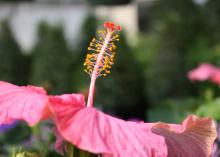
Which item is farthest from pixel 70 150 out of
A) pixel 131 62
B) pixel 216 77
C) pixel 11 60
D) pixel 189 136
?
pixel 11 60

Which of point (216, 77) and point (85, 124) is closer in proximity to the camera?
point (85, 124)

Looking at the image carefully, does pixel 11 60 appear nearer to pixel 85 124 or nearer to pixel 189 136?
pixel 189 136

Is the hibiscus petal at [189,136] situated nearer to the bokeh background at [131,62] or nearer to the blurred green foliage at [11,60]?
the bokeh background at [131,62]

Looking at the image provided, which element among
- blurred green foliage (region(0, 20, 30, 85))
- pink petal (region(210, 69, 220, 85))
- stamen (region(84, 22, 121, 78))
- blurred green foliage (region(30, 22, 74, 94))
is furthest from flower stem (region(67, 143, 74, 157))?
blurred green foliage (region(0, 20, 30, 85))

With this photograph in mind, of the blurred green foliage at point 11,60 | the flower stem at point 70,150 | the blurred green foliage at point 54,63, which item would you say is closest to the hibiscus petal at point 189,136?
the flower stem at point 70,150

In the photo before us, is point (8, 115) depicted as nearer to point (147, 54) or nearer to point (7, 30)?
point (7, 30)

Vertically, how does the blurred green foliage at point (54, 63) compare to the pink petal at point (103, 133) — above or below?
below

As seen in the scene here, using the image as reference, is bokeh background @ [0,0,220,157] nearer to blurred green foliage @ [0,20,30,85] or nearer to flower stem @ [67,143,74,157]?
blurred green foliage @ [0,20,30,85]
